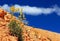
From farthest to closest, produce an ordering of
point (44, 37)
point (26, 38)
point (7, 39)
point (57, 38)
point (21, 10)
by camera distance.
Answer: point (57, 38) → point (44, 37) → point (26, 38) → point (21, 10) → point (7, 39)

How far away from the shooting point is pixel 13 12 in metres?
38.3

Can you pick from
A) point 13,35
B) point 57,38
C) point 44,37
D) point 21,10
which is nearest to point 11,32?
point 13,35

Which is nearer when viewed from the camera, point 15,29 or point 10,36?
point 10,36

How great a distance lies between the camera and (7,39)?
36188 millimetres

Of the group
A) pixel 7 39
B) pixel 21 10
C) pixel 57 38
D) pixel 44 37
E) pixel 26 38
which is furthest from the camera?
pixel 57 38

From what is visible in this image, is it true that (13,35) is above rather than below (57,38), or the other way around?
above

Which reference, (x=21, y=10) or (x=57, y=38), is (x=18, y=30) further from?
(x=57, y=38)

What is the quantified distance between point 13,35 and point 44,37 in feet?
34.8

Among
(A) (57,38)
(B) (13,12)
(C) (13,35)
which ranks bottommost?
(A) (57,38)

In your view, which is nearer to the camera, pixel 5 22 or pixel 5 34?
pixel 5 34

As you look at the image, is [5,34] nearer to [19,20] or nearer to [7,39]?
[7,39]

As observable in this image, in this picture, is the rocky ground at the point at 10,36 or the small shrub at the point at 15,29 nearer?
the rocky ground at the point at 10,36

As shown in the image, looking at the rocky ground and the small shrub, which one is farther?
the small shrub

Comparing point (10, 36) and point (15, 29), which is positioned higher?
point (15, 29)
